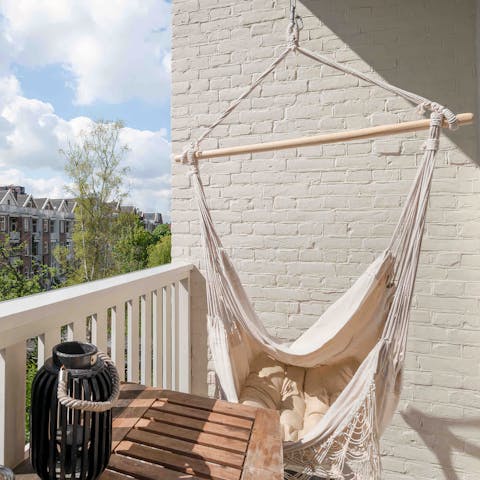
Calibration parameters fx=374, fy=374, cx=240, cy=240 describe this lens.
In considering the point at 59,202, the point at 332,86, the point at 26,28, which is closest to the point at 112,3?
the point at 26,28

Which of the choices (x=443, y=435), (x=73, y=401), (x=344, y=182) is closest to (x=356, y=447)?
(x=443, y=435)

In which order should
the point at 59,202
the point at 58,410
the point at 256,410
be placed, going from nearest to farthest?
the point at 58,410 → the point at 256,410 → the point at 59,202

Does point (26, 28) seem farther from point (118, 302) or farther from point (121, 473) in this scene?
point (121, 473)

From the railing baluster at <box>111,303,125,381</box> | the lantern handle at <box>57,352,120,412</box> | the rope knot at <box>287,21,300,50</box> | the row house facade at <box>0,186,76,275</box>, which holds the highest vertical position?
the rope knot at <box>287,21,300,50</box>

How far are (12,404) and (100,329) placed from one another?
41cm

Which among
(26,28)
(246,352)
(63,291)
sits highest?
(26,28)

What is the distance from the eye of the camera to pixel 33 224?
1848 millimetres

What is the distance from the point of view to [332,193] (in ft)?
6.96

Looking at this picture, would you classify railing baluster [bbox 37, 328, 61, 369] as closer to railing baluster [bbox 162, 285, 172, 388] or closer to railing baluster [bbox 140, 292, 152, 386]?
railing baluster [bbox 140, 292, 152, 386]

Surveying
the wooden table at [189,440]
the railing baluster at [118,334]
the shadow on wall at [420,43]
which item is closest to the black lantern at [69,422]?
the wooden table at [189,440]

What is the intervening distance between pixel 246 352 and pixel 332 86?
5.00 ft

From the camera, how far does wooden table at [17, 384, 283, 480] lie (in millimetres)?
816

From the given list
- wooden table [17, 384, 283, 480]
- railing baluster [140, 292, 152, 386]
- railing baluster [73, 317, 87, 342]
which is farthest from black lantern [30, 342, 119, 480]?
railing baluster [140, 292, 152, 386]

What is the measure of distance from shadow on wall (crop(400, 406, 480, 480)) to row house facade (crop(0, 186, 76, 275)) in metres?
2.08
